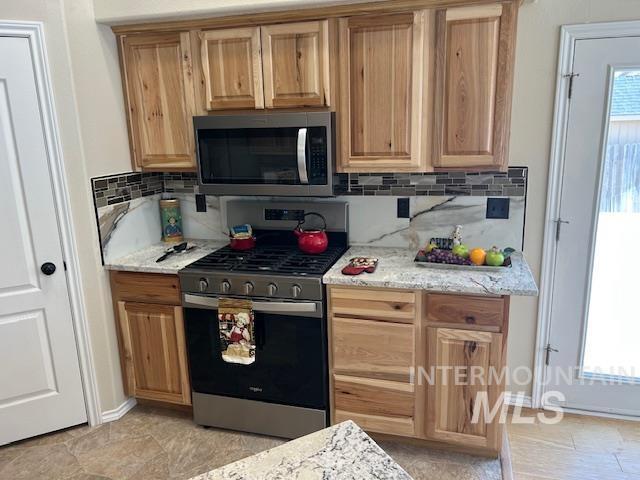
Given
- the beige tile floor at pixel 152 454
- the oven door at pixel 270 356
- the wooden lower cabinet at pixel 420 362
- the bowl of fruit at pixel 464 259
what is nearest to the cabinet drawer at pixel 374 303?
the wooden lower cabinet at pixel 420 362

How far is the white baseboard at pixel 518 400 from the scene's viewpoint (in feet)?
9.01

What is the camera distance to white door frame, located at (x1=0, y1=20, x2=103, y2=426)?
2248mm

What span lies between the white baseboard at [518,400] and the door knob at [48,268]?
2.60 m

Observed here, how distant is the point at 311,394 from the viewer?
7.88 ft

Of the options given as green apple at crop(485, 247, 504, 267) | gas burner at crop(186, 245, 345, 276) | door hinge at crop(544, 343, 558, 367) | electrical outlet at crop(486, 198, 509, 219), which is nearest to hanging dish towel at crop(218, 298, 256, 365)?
gas burner at crop(186, 245, 345, 276)

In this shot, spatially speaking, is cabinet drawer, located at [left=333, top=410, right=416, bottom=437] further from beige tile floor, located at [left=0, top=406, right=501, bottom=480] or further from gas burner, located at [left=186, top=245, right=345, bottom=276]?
gas burner, located at [left=186, top=245, right=345, bottom=276]

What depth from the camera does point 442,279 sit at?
7.15 feet

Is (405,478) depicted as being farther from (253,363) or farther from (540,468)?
(540,468)

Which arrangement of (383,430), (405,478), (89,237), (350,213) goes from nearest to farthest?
1. (405,478)
2. (383,430)
3. (89,237)
4. (350,213)

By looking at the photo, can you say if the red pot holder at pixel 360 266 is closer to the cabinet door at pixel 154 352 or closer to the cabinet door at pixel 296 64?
the cabinet door at pixel 296 64

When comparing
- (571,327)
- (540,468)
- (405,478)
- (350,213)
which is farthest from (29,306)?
(571,327)

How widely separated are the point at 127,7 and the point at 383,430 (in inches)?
99.0

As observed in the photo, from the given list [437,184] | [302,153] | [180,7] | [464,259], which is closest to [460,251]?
[464,259]
